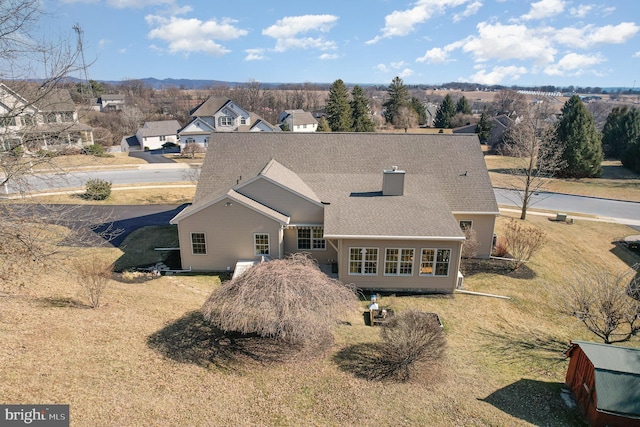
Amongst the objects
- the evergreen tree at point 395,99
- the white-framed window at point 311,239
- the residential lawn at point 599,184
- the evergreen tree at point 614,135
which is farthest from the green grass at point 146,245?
the evergreen tree at point 395,99

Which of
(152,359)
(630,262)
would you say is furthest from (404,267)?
(630,262)

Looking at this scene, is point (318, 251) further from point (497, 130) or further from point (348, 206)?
point (497, 130)

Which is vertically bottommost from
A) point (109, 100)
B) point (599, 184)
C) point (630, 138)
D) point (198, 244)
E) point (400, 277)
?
point (599, 184)

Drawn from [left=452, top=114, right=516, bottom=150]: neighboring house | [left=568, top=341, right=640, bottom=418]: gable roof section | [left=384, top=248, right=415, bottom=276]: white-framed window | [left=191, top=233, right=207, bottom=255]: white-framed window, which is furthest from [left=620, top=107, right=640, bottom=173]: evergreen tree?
[left=191, top=233, right=207, bottom=255]: white-framed window

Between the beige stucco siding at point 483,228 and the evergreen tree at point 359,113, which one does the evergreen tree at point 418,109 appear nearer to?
the evergreen tree at point 359,113

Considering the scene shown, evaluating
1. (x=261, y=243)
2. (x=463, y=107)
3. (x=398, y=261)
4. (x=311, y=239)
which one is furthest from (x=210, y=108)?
(x=463, y=107)
